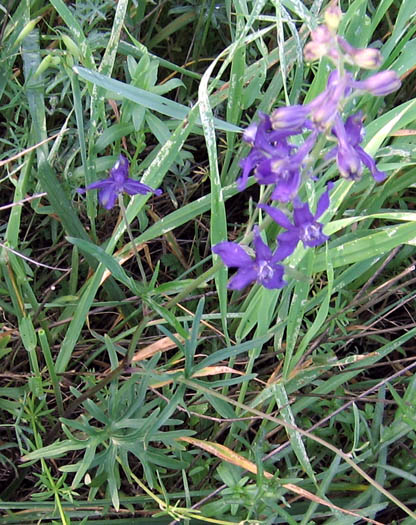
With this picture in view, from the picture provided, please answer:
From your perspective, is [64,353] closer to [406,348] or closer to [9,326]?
[9,326]

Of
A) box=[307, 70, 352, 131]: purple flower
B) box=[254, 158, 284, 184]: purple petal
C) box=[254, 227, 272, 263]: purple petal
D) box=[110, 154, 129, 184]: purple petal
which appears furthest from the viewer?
box=[110, 154, 129, 184]: purple petal

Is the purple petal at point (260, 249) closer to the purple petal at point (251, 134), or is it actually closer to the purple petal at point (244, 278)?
the purple petal at point (244, 278)

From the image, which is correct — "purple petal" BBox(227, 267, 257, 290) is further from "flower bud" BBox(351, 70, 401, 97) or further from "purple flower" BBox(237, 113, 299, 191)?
"flower bud" BBox(351, 70, 401, 97)

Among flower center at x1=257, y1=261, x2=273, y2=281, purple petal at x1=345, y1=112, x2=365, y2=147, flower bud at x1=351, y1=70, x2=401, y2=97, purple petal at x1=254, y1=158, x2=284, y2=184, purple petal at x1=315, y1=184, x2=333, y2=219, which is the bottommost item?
flower center at x1=257, y1=261, x2=273, y2=281

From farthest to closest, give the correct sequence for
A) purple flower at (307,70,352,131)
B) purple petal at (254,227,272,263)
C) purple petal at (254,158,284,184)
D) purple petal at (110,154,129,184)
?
1. purple petal at (110,154,129,184)
2. purple petal at (254,227,272,263)
3. purple petal at (254,158,284,184)
4. purple flower at (307,70,352,131)

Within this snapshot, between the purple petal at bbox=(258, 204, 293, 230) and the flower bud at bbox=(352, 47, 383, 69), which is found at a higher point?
the flower bud at bbox=(352, 47, 383, 69)

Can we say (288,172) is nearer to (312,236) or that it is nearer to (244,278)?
(312,236)

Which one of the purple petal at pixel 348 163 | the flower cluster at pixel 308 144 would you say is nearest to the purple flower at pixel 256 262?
→ the flower cluster at pixel 308 144

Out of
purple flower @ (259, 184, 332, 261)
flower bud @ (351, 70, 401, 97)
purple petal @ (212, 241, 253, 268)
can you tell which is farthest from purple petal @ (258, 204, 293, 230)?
flower bud @ (351, 70, 401, 97)

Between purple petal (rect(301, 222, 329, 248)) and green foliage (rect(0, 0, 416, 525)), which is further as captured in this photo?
green foliage (rect(0, 0, 416, 525))
